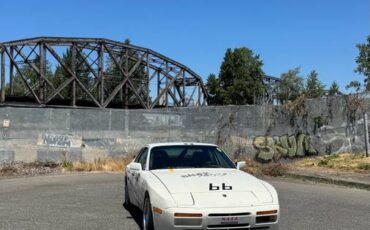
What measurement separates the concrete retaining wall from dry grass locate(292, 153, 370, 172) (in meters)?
0.69

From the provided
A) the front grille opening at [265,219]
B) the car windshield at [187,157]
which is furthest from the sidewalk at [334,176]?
the front grille opening at [265,219]

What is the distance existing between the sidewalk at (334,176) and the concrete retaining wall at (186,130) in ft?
11.8

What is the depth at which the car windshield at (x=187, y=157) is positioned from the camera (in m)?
8.83

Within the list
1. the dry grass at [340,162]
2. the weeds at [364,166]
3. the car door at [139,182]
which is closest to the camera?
the car door at [139,182]

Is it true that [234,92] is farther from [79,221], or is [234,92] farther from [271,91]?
[79,221]

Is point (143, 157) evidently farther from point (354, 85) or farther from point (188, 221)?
point (354, 85)

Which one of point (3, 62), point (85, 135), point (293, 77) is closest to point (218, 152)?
point (85, 135)

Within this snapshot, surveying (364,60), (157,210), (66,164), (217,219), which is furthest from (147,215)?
(364,60)

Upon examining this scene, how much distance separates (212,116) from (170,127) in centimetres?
210

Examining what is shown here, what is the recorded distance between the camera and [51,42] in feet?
169

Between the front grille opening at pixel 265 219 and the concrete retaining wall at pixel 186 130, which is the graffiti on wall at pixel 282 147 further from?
the front grille opening at pixel 265 219

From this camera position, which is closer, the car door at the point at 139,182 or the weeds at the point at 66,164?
the car door at the point at 139,182

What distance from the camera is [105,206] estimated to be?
11.0 m

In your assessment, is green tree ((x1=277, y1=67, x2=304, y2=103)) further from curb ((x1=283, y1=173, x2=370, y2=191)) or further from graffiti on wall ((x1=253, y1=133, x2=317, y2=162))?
curb ((x1=283, y1=173, x2=370, y2=191))
